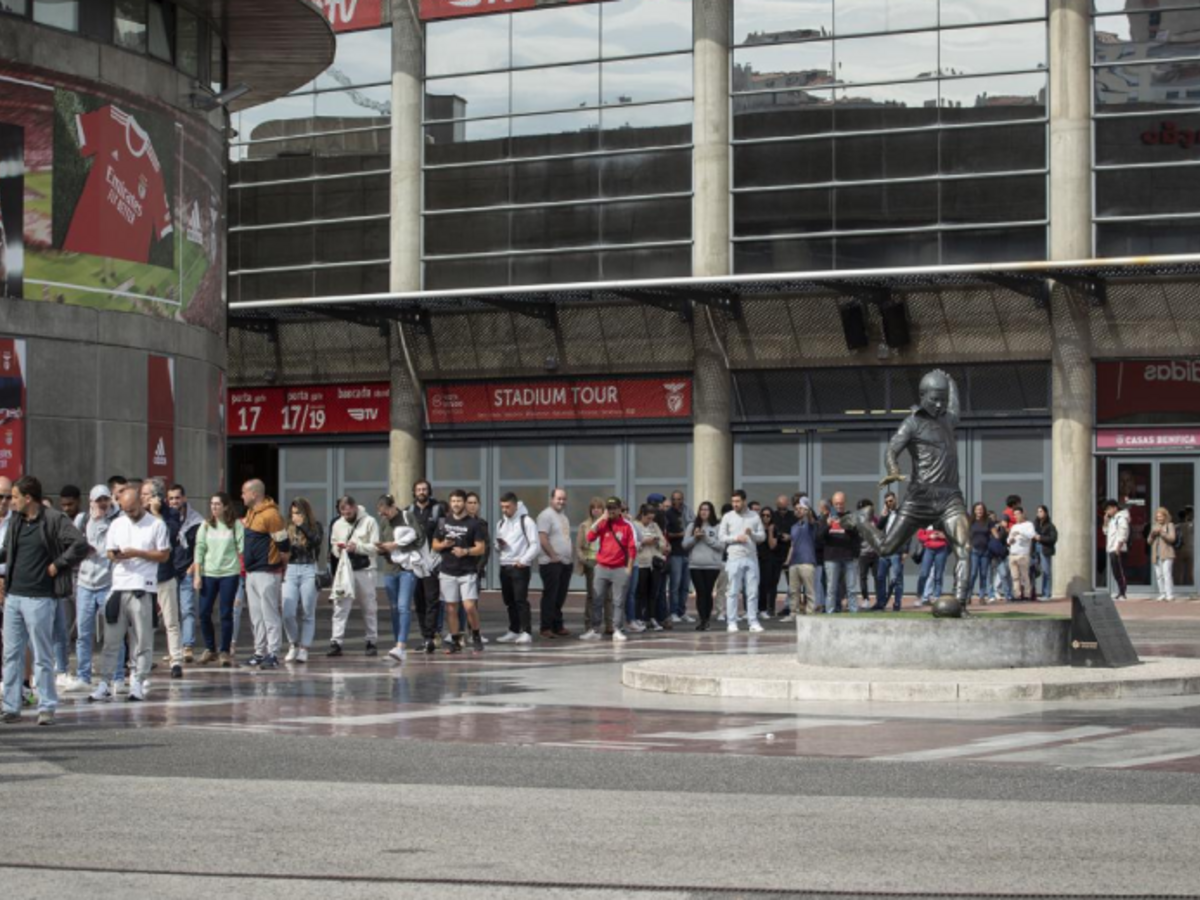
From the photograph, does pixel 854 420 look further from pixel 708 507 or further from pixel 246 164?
pixel 246 164

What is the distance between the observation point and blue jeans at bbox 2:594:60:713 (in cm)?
1527

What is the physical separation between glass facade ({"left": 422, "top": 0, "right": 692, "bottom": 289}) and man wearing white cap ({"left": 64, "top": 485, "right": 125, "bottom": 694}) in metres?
21.0

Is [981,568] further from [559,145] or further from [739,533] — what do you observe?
[559,145]

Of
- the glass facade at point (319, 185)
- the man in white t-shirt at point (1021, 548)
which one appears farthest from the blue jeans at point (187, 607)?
the glass facade at point (319, 185)

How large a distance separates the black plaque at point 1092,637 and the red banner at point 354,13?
27.1m

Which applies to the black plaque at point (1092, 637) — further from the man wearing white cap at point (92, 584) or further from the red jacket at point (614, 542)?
the red jacket at point (614, 542)

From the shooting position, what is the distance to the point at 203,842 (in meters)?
9.12

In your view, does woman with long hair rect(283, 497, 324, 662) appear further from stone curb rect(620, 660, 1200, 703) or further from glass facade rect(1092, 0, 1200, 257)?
glass facade rect(1092, 0, 1200, 257)

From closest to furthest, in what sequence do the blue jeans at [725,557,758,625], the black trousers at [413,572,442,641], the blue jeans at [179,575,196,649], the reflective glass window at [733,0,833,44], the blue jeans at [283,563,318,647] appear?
the blue jeans at [179,575,196,649] < the blue jeans at [283,563,318,647] < the black trousers at [413,572,442,641] < the blue jeans at [725,557,758,625] < the reflective glass window at [733,0,833,44]

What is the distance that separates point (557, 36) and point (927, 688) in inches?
1020

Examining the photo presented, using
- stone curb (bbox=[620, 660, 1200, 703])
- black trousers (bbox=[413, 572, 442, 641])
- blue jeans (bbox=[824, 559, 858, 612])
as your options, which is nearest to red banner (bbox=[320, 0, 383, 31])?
blue jeans (bbox=[824, 559, 858, 612])

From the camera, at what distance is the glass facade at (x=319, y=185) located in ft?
139

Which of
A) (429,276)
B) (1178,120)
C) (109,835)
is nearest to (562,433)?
(429,276)

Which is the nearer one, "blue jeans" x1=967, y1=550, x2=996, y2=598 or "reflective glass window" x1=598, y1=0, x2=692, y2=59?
"blue jeans" x1=967, y1=550, x2=996, y2=598
